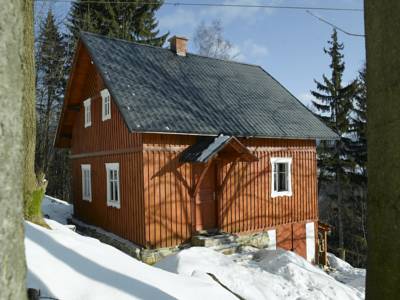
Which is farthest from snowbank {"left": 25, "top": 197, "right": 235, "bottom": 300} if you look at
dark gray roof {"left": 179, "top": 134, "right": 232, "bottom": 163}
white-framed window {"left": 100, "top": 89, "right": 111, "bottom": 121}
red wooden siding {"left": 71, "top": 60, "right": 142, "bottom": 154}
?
white-framed window {"left": 100, "top": 89, "right": 111, "bottom": 121}

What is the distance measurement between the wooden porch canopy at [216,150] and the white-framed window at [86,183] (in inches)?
202

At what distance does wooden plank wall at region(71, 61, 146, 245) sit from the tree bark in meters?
7.79

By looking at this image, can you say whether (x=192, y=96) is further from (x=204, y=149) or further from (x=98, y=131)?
(x=98, y=131)

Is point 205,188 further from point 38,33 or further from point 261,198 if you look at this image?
point 38,33

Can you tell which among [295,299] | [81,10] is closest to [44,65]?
[81,10]

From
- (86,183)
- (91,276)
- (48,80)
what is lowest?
(91,276)

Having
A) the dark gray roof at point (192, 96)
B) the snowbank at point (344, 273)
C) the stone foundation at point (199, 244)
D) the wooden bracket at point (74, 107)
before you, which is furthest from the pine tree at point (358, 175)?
the wooden bracket at point (74, 107)

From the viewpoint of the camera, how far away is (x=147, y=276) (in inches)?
174

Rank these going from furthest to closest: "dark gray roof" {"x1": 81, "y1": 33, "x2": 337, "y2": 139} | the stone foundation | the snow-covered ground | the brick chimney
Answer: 1. the brick chimney
2. "dark gray roof" {"x1": 81, "y1": 33, "x2": 337, "y2": 139}
3. the stone foundation
4. the snow-covered ground

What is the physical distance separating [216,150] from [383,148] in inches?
289

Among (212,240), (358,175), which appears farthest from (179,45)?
(358,175)

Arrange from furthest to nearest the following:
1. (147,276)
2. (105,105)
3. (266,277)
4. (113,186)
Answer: (105,105)
(113,186)
(266,277)
(147,276)

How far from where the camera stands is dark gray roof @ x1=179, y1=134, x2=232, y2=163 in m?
9.59

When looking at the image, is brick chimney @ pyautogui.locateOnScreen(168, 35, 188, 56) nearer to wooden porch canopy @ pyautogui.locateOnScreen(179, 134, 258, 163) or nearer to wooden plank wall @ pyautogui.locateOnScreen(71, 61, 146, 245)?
wooden plank wall @ pyautogui.locateOnScreen(71, 61, 146, 245)
